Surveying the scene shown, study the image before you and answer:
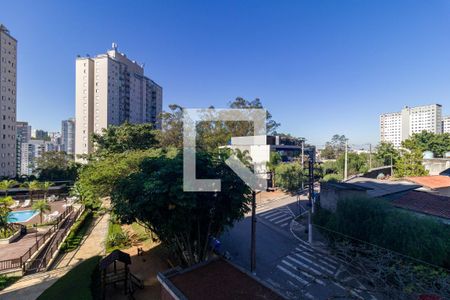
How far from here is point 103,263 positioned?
26.9 ft

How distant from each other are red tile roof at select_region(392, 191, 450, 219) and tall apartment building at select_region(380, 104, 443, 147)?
5548 cm

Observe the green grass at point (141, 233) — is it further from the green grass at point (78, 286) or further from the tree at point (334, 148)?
the tree at point (334, 148)

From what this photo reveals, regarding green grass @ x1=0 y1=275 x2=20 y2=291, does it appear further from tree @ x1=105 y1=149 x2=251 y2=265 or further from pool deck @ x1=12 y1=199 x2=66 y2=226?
pool deck @ x1=12 y1=199 x2=66 y2=226

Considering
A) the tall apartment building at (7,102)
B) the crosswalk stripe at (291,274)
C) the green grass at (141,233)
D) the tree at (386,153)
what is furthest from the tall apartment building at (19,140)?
the tree at (386,153)

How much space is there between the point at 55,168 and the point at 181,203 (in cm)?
3744

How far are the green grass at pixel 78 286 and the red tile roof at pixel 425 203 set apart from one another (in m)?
14.3

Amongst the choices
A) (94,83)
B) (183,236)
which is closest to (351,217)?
(183,236)

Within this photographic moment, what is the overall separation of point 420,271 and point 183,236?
7.58 m

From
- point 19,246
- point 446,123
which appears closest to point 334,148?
point 446,123

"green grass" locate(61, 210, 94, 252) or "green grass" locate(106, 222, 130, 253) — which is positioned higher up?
"green grass" locate(106, 222, 130, 253)

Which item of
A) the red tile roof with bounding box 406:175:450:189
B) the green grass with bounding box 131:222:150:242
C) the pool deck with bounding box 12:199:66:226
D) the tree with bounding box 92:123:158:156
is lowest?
the pool deck with bounding box 12:199:66:226

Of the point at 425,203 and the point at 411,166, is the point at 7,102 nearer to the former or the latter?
the point at 425,203

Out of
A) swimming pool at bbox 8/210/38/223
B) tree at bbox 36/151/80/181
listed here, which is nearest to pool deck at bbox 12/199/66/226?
swimming pool at bbox 8/210/38/223

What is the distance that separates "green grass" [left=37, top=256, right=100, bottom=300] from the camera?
7001mm
